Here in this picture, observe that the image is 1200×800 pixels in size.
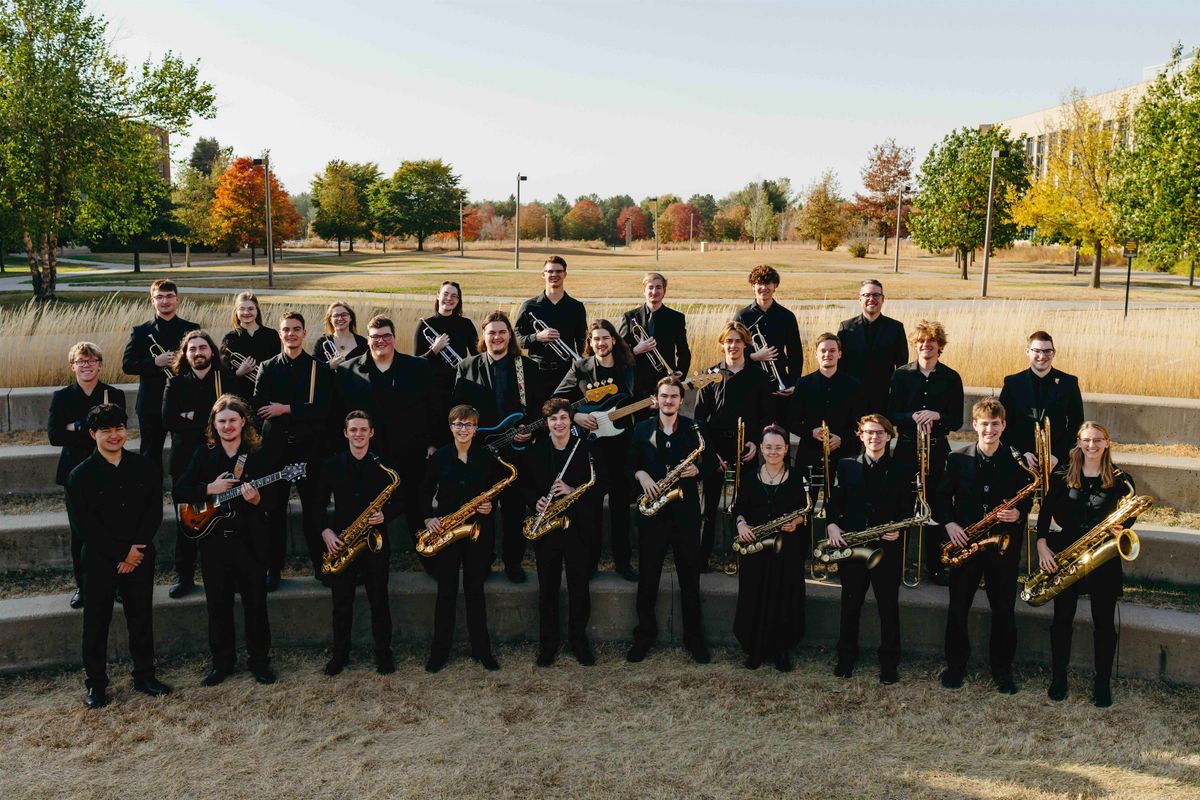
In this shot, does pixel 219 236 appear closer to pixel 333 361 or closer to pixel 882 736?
pixel 333 361

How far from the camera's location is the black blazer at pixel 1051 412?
632 centimetres

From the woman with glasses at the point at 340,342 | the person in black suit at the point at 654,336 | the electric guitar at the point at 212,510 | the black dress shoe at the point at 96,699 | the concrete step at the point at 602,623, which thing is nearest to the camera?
the black dress shoe at the point at 96,699

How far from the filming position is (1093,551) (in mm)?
5527

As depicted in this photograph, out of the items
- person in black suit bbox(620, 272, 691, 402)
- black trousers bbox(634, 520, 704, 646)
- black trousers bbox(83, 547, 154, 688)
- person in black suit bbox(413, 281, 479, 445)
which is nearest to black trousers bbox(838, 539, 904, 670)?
black trousers bbox(634, 520, 704, 646)

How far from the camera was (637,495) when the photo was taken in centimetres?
642

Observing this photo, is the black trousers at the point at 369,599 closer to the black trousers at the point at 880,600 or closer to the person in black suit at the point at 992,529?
the black trousers at the point at 880,600

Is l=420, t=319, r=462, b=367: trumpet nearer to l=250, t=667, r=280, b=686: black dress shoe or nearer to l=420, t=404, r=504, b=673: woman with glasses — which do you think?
l=420, t=404, r=504, b=673: woman with glasses

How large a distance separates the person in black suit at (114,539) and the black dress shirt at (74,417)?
61cm

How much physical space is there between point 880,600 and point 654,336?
2647 millimetres

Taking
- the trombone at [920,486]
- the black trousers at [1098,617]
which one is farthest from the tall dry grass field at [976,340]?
the black trousers at [1098,617]

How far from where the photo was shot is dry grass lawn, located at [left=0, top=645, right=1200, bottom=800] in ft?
15.6

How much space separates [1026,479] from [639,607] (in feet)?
8.67

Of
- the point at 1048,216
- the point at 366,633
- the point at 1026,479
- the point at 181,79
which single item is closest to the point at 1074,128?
the point at 1048,216

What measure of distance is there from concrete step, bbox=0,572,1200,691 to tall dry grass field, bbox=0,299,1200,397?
13.1 ft
